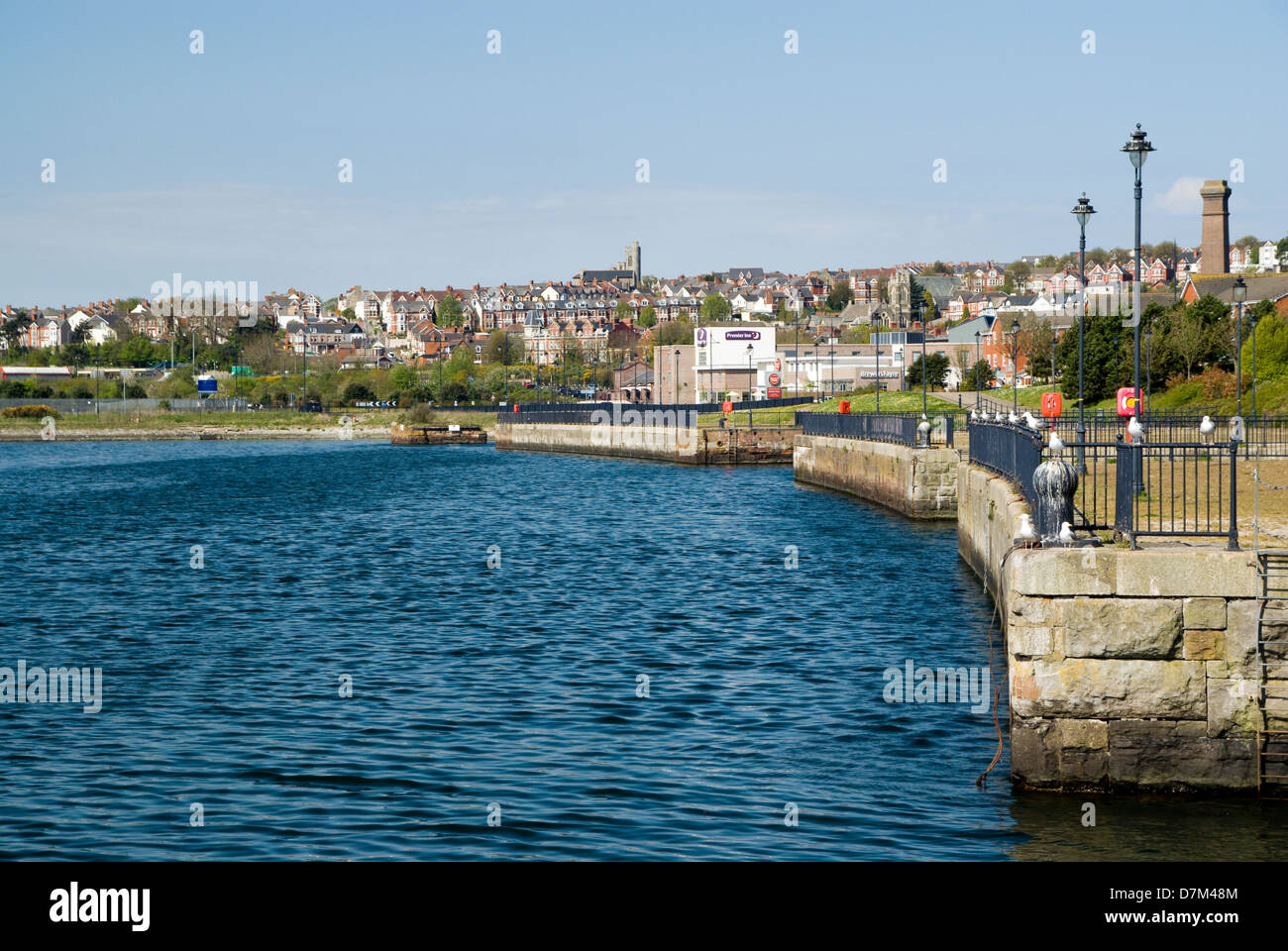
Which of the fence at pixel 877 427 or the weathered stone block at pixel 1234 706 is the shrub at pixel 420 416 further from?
the weathered stone block at pixel 1234 706

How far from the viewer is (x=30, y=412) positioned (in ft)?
545

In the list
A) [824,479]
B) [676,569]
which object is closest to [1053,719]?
[676,569]

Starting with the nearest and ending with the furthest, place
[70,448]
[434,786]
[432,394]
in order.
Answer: [434,786]
[70,448]
[432,394]

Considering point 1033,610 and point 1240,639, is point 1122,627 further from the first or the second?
point 1240,639

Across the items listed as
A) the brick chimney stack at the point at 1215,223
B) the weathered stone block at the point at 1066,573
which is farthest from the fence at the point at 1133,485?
the brick chimney stack at the point at 1215,223

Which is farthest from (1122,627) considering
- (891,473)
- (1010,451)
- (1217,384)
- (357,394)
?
(357,394)

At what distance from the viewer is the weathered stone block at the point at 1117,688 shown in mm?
12867

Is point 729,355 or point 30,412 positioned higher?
point 729,355

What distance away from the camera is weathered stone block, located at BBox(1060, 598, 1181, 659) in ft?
42.1

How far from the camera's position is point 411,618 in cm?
2578

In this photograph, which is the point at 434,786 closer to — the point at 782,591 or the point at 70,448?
the point at 782,591

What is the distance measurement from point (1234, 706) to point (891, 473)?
34.9m

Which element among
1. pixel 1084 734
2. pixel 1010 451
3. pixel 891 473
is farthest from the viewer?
pixel 891 473
